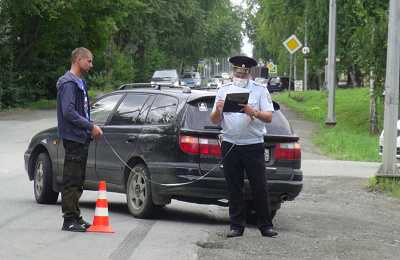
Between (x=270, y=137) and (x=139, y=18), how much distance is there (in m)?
40.3

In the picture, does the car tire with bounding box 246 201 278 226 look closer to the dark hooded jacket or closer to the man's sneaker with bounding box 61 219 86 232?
the man's sneaker with bounding box 61 219 86 232

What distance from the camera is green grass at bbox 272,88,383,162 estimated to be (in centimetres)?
2076

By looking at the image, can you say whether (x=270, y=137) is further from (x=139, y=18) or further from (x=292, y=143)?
(x=139, y=18)

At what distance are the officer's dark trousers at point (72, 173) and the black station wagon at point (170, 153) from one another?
1045 mm

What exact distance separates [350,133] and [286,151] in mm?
18876

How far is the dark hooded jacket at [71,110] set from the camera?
7742mm

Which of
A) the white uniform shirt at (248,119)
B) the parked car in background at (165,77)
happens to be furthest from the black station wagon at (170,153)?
the parked car in background at (165,77)

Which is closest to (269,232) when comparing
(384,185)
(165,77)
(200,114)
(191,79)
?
(200,114)

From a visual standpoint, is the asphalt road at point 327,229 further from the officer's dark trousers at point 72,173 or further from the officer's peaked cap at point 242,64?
the officer's peaked cap at point 242,64

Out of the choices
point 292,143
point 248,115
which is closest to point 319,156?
point 292,143

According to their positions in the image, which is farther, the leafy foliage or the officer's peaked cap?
the leafy foliage

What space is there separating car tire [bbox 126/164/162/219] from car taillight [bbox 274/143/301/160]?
149 centimetres

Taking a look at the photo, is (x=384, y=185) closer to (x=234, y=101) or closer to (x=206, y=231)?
(x=206, y=231)

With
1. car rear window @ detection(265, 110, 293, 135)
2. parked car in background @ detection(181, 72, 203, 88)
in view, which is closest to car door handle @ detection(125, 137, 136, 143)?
car rear window @ detection(265, 110, 293, 135)
